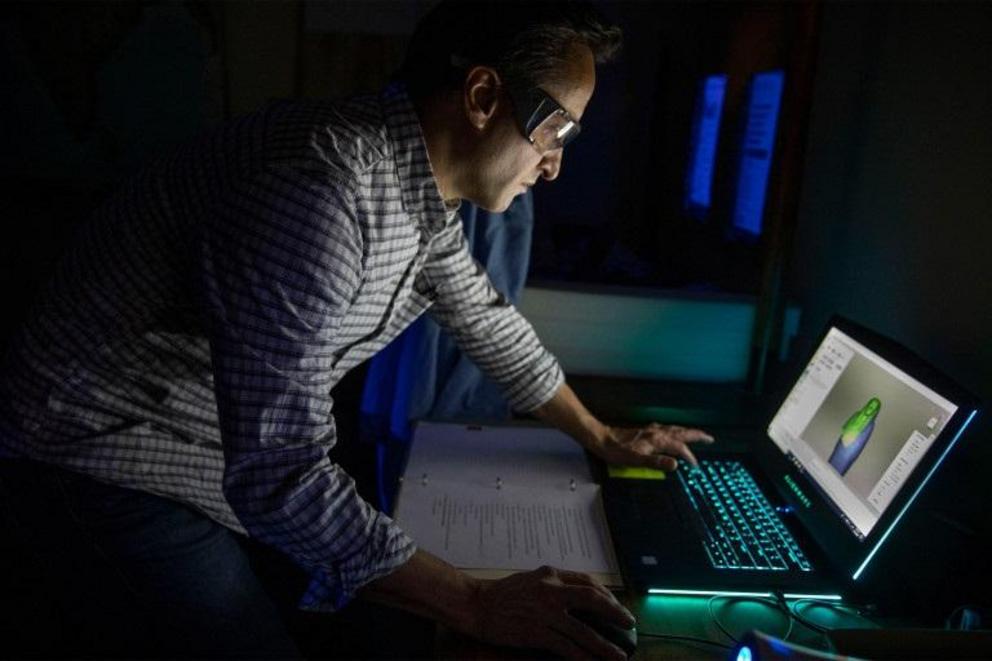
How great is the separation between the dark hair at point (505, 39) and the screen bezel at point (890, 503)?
57 centimetres

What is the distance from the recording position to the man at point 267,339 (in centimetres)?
75

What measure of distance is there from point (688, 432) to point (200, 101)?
1835 mm

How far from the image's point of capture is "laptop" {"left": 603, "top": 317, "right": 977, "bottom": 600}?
872 mm

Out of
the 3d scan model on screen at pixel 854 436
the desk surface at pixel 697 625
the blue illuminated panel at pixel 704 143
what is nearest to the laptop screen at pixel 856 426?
the 3d scan model on screen at pixel 854 436

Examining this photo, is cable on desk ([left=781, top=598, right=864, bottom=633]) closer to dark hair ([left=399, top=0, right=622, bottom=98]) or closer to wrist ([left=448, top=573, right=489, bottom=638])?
wrist ([left=448, top=573, right=489, bottom=638])

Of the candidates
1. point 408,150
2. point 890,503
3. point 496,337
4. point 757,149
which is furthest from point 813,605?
point 757,149

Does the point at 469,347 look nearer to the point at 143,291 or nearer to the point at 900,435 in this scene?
the point at 143,291

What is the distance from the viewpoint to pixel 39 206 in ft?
7.17

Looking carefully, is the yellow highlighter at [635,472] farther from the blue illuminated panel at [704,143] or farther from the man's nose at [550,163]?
the blue illuminated panel at [704,143]

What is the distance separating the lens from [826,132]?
5.60 ft

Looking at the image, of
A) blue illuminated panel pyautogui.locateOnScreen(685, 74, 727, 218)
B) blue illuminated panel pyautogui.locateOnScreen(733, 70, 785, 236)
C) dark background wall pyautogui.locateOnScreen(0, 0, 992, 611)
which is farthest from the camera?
blue illuminated panel pyautogui.locateOnScreen(685, 74, 727, 218)

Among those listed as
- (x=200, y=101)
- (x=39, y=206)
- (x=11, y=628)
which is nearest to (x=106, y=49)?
(x=200, y=101)

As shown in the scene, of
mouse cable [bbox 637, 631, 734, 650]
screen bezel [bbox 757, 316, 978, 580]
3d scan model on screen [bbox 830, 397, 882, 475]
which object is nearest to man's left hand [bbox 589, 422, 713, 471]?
screen bezel [bbox 757, 316, 978, 580]

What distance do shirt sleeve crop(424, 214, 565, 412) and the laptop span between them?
0.76 ft
